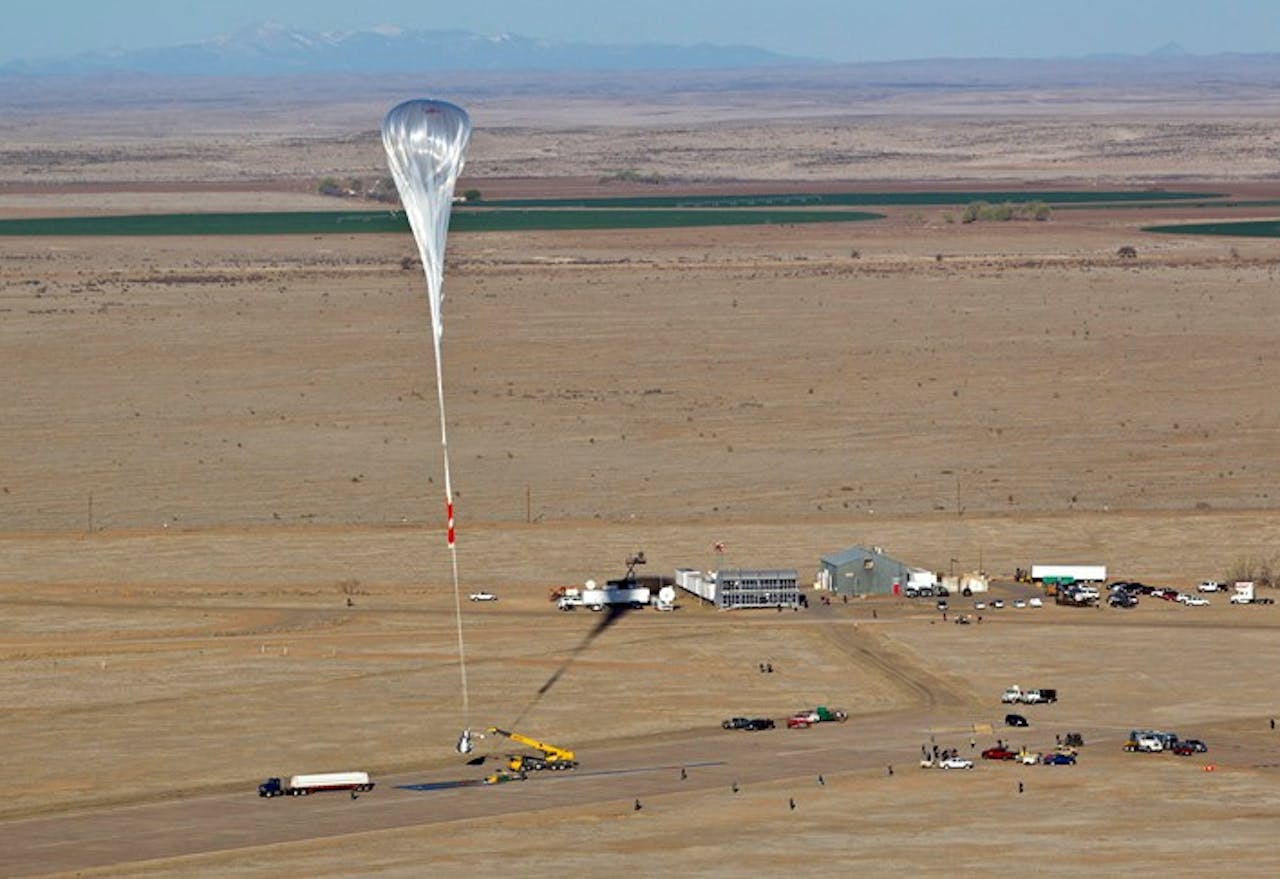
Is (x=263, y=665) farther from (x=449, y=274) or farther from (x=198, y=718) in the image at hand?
(x=449, y=274)

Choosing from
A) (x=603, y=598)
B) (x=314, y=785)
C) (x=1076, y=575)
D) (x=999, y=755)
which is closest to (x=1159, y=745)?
(x=999, y=755)

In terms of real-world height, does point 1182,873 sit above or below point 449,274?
below

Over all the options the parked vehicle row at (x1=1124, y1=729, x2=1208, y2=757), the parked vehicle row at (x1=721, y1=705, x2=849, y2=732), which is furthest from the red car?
the parked vehicle row at (x1=721, y1=705, x2=849, y2=732)

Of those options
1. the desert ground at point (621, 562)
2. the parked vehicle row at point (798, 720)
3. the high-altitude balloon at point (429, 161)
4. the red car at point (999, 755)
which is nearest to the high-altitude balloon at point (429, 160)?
the high-altitude balloon at point (429, 161)

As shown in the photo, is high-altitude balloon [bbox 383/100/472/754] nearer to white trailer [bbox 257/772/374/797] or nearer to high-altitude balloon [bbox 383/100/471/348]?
high-altitude balloon [bbox 383/100/471/348]

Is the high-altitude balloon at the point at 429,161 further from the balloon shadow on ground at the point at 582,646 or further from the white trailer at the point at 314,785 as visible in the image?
the balloon shadow on ground at the point at 582,646

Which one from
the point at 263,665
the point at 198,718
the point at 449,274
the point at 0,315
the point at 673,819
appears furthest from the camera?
the point at 449,274

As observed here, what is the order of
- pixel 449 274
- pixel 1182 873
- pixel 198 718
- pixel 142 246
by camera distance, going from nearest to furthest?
pixel 1182 873
pixel 198 718
pixel 449 274
pixel 142 246

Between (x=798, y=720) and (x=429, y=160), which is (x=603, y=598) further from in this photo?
(x=429, y=160)

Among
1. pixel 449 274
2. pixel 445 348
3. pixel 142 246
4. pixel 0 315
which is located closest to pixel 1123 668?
pixel 445 348
